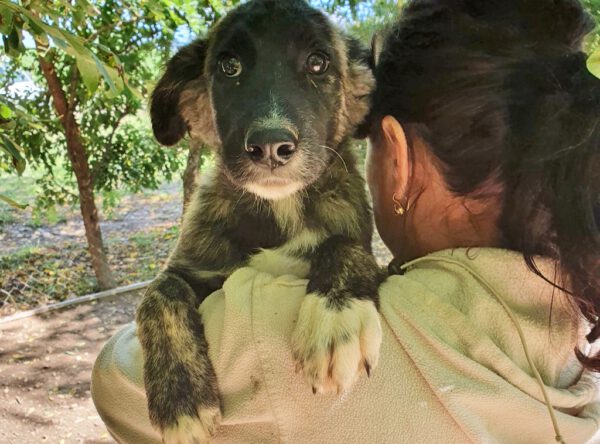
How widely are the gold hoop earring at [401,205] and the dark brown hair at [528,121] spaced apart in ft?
0.70

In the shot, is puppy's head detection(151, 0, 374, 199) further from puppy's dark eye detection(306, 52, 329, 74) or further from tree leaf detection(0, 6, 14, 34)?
tree leaf detection(0, 6, 14, 34)

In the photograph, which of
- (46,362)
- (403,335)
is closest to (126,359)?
(403,335)

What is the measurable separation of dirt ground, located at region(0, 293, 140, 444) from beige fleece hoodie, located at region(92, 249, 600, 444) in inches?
112

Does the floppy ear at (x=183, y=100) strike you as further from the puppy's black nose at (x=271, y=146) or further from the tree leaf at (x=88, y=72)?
the tree leaf at (x=88, y=72)

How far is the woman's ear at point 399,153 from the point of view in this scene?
1.75m

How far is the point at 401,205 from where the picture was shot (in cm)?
187

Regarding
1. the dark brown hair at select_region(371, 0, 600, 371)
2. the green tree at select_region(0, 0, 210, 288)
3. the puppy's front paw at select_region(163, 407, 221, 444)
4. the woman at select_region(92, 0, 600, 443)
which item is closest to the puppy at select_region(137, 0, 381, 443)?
the puppy's front paw at select_region(163, 407, 221, 444)

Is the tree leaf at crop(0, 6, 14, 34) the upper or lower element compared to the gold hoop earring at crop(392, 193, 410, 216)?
upper

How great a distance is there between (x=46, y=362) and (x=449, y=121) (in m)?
4.05

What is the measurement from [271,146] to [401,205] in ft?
1.50

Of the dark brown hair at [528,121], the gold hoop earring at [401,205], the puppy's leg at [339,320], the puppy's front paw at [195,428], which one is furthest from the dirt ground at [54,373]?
the dark brown hair at [528,121]

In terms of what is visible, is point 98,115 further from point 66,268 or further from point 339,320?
point 339,320

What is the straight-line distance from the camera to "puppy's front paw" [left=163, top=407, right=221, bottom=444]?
164 centimetres

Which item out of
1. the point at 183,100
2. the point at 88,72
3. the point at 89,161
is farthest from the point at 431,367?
the point at 89,161
